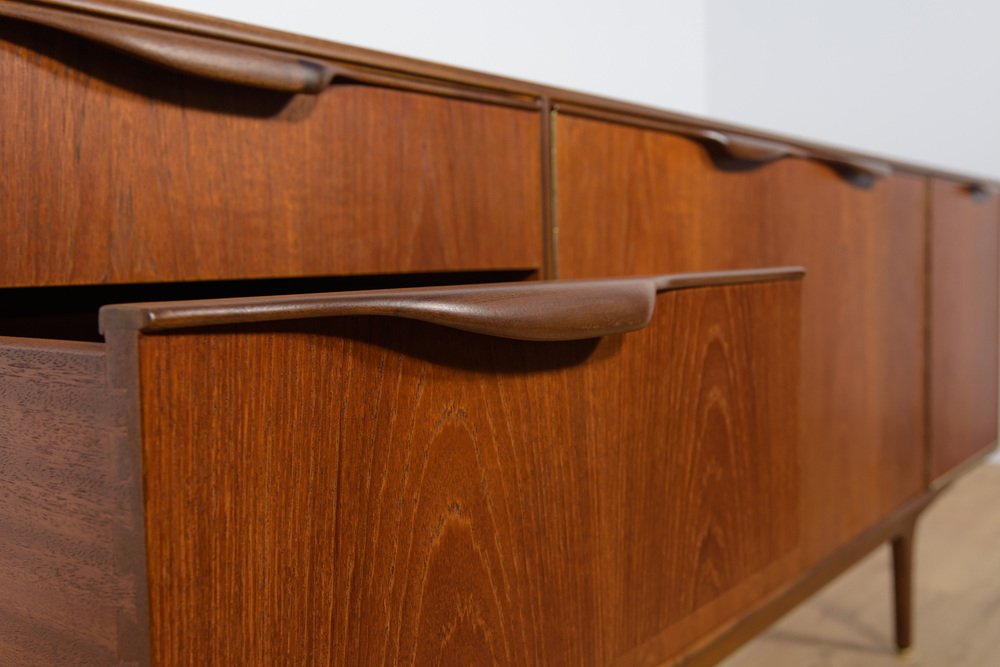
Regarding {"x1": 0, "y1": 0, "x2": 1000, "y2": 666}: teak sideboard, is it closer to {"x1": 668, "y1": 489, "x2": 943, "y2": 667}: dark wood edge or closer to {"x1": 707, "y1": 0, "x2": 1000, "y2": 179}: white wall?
{"x1": 668, "y1": 489, "x2": 943, "y2": 667}: dark wood edge

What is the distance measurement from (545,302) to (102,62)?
0.25 m

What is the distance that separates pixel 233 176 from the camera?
0.53 meters

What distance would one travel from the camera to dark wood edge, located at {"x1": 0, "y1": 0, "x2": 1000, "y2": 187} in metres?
0.47

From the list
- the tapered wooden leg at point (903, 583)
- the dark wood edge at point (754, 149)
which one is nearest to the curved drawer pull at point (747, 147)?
the dark wood edge at point (754, 149)

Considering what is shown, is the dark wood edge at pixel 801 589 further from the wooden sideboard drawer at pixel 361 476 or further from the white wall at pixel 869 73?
the white wall at pixel 869 73

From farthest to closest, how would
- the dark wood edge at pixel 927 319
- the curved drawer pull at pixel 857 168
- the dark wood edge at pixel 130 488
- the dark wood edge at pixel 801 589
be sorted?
the dark wood edge at pixel 927 319 → the curved drawer pull at pixel 857 168 → the dark wood edge at pixel 801 589 → the dark wood edge at pixel 130 488

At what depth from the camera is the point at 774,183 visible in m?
0.97

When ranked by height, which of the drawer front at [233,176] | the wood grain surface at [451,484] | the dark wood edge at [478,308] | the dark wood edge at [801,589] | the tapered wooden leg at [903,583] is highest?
the drawer front at [233,176]

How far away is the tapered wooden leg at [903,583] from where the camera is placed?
1.25 m

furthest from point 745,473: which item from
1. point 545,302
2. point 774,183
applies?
point 774,183

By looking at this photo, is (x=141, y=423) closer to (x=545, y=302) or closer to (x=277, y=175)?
(x=545, y=302)

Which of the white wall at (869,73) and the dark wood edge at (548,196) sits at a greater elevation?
the white wall at (869,73)

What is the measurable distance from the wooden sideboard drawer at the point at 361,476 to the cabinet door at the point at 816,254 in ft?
0.82

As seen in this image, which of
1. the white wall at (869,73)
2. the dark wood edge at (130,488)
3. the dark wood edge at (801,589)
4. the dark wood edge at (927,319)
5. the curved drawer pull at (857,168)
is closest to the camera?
the dark wood edge at (130,488)
